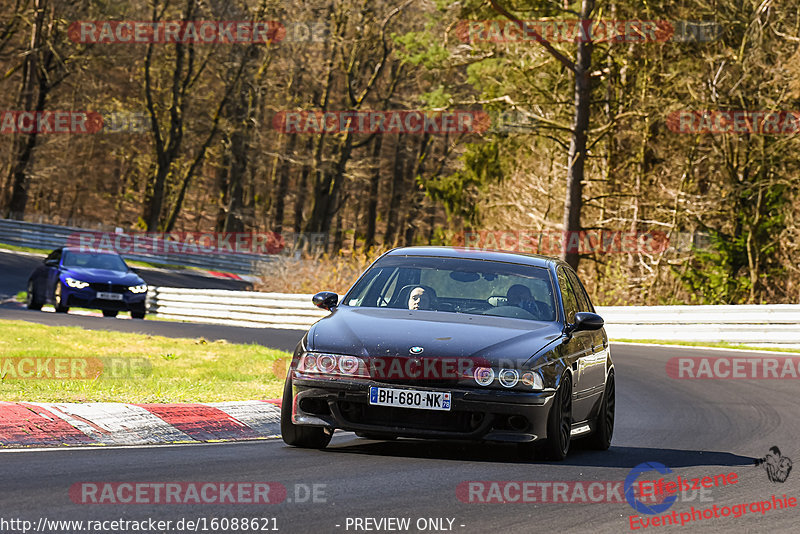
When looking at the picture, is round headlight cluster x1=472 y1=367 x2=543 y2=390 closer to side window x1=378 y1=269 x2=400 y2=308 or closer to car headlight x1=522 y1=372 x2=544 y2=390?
car headlight x1=522 y1=372 x2=544 y2=390

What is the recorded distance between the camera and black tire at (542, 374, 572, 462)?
813 centimetres

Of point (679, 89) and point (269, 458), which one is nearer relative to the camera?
point (269, 458)

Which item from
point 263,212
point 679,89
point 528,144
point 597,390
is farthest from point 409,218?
point 597,390

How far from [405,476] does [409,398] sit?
613 millimetres

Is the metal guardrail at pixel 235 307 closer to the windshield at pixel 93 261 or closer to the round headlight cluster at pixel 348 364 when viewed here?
the windshield at pixel 93 261

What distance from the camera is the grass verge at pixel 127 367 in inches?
417

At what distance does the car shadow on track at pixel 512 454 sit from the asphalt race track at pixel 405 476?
0.05 feet

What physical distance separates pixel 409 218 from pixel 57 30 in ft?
81.2

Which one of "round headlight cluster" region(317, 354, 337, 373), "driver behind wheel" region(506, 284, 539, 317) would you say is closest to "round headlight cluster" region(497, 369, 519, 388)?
"round headlight cluster" region(317, 354, 337, 373)

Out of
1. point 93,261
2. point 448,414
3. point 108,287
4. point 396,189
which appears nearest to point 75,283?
point 108,287

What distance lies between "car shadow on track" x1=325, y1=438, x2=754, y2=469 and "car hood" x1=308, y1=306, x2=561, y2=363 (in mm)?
845

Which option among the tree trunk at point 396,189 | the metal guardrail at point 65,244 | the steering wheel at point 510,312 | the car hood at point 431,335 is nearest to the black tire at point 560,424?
the car hood at point 431,335

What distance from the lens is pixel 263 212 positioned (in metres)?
80.2

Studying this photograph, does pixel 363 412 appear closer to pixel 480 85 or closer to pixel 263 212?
pixel 480 85
